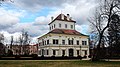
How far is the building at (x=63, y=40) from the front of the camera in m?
78.6

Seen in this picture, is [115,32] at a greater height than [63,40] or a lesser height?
greater

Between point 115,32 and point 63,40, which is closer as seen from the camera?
point 115,32

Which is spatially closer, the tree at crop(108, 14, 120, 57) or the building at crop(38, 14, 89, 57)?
the tree at crop(108, 14, 120, 57)

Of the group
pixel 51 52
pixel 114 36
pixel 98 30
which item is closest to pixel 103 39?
pixel 98 30

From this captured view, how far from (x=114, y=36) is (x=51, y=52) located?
112 ft

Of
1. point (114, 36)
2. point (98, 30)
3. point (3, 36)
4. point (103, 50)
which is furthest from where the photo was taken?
point (3, 36)

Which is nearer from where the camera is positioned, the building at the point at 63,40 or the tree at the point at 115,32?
the tree at the point at 115,32

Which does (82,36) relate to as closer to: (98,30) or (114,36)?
(98,30)

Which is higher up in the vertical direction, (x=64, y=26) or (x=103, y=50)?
(x=64, y=26)

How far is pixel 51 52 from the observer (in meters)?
77.2

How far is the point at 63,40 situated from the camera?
80.9 metres

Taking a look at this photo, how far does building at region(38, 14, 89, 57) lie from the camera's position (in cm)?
7856

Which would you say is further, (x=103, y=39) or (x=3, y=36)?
(x=3, y=36)

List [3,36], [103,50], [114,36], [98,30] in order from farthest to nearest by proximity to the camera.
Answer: [3,36] → [103,50] → [98,30] → [114,36]
